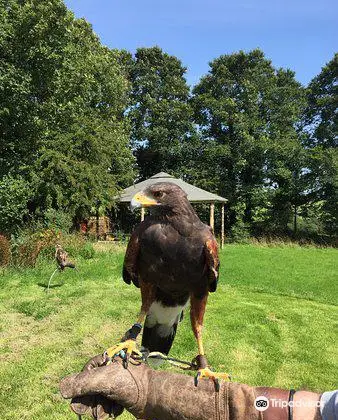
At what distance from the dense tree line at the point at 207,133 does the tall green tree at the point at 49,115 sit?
94mm

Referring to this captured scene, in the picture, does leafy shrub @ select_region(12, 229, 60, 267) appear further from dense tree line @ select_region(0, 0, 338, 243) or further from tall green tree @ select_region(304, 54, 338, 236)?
tall green tree @ select_region(304, 54, 338, 236)

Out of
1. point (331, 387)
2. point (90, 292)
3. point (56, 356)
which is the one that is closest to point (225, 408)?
point (331, 387)

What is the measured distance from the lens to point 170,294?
9.02 ft

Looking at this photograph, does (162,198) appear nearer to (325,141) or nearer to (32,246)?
(32,246)

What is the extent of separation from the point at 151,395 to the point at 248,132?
28.1 meters

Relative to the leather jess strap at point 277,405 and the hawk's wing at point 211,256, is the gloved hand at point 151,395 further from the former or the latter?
the hawk's wing at point 211,256

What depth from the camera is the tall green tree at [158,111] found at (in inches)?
1164

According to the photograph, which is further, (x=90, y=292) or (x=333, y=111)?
(x=333, y=111)

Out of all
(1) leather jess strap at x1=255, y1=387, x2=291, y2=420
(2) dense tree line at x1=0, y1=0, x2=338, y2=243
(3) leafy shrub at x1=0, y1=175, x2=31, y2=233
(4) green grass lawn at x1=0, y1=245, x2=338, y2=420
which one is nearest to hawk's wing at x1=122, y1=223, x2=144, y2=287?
(1) leather jess strap at x1=255, y1=387, x2=291, y2=420

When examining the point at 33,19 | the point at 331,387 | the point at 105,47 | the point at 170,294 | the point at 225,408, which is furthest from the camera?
the point at 105,47

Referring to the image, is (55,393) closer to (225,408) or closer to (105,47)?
(225,408)

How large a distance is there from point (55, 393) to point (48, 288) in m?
4.89

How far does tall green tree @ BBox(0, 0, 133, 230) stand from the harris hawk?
44.9ft

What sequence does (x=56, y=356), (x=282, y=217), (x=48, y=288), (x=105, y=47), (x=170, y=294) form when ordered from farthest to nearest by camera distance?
1. (x=282, y=217)
2. (x=105, y=47)
3. (x=48, y=288)
4. (x=56, y=356)
5. (x=170, y=294)
